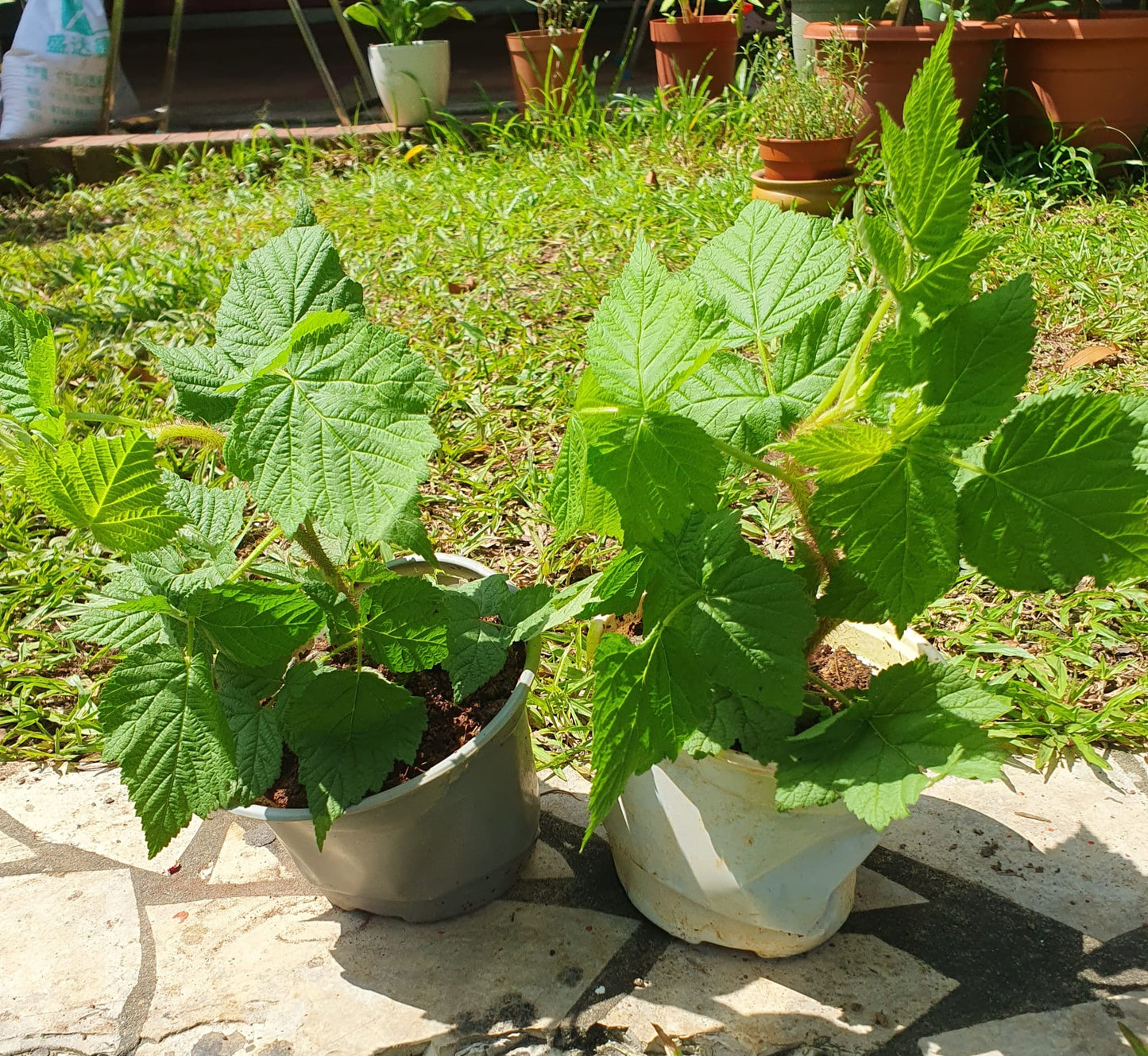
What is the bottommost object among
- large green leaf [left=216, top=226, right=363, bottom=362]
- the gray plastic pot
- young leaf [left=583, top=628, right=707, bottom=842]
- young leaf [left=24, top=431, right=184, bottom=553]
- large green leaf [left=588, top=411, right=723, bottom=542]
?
the gray plastic pot

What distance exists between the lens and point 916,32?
3.62 meters

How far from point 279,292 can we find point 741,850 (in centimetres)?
93

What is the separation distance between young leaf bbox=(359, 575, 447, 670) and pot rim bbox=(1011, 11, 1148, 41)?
11.5 ft

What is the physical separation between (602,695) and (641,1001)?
2.05 ft

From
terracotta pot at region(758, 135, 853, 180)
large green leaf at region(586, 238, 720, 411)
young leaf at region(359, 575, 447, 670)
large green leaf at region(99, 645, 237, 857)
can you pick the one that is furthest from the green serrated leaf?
terracotta pot at region(758, 135, 853, 180)

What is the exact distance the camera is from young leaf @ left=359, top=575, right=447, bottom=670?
128cm

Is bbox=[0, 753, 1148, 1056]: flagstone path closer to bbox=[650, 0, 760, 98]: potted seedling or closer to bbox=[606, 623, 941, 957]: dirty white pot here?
bbox=[606, 623, 941, 957]: dirty white pot

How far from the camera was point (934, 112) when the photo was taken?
967 millimetres

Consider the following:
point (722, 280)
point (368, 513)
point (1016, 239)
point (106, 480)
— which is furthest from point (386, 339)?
point (1016, 239)

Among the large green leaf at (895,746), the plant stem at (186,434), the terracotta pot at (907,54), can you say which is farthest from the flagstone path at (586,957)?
the terracotta pot at (907,54)

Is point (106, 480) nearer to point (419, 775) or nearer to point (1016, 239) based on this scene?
point (419, 775)

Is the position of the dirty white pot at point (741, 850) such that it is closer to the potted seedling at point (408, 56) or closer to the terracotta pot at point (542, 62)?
the terracotta pot at point (542, 62)

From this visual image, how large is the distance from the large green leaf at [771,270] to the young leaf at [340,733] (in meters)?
0.64

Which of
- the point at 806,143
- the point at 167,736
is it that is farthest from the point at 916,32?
the point at 167,736
